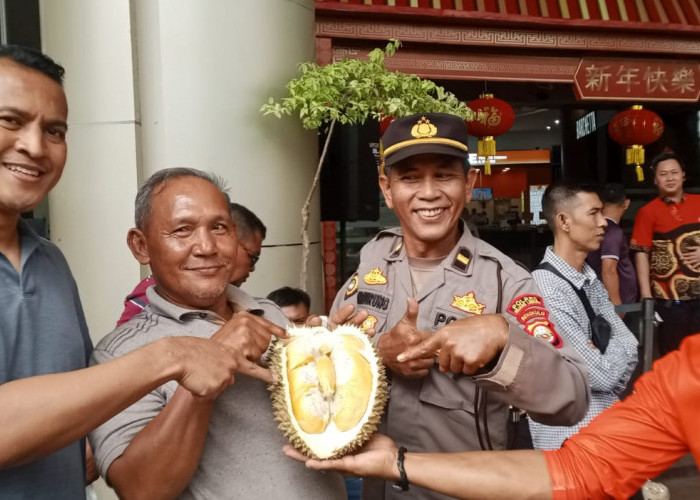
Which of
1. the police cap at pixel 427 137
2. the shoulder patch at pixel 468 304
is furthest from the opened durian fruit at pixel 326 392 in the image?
the police cap at pixel 427 137

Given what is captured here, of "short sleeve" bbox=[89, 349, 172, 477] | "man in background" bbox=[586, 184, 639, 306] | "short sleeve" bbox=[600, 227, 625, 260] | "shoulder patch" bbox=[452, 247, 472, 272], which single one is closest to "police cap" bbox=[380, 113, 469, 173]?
"shoulder patch" bbox=[452, 247, 472, 272]

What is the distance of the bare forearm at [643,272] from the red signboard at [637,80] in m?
2.16

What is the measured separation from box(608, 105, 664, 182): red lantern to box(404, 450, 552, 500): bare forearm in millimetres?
6381

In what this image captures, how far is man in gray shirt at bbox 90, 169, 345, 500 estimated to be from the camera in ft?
3.99

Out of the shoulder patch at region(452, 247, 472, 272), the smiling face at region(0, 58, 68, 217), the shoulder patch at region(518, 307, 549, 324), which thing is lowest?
the shoulder patch at region(518, 307, 549, 324)

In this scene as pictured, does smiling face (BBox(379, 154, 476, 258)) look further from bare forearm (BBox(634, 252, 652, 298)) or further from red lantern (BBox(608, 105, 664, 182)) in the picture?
red lantern (BBox(608, 105, 664, 182))

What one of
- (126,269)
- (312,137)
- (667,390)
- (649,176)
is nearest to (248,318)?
(667,390)

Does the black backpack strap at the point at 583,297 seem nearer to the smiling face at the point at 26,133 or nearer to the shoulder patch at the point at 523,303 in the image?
the shoulder patch at the point at 523,303

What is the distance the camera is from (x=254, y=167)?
4.48m

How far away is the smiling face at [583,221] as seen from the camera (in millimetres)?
2838

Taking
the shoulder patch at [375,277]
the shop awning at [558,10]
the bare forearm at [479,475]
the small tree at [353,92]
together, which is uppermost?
the shop awning at [558,10]

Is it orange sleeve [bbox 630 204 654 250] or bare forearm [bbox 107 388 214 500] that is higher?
orange sleeve [bbox 630 204 654 250]

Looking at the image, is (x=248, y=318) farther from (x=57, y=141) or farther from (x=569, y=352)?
(x=569, y=352)

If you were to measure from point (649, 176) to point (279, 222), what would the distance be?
889 centimetres
